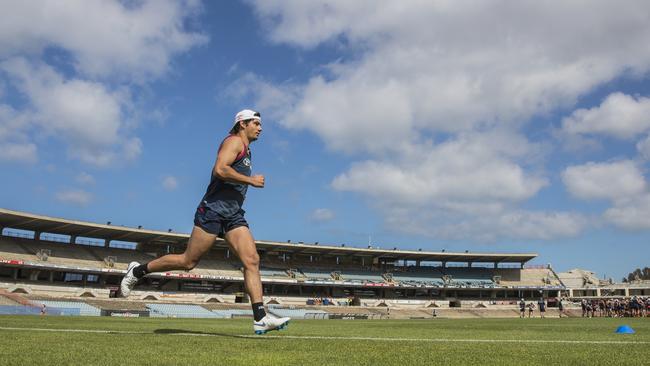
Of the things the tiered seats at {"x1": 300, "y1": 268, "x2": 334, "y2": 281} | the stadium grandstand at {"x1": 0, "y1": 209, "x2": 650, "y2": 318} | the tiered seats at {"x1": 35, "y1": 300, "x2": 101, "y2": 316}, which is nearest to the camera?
the tiered seats at {"x1": 35, "y1": 300, "x2": 101, "y2": 316}

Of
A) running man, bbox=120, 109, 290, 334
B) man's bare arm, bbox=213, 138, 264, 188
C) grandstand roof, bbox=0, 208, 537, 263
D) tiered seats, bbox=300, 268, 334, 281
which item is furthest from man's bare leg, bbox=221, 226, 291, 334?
tiered seats, bbox=300, 268, 334, 281

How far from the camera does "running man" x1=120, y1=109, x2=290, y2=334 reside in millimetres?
5543

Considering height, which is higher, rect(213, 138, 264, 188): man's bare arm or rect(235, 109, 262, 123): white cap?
rect(235, 109, 262, 123): white cap

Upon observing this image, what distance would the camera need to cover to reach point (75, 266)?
48.7 meters

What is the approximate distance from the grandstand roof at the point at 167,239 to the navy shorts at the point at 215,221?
4690 cm

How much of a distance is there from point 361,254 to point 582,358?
67960 millimetres

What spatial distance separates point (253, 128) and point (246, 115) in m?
0.18

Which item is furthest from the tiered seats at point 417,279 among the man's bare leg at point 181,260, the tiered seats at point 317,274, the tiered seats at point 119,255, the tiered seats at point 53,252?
the man's bare leg at point 181,260

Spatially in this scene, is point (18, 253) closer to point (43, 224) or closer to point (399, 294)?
point (43, 224)

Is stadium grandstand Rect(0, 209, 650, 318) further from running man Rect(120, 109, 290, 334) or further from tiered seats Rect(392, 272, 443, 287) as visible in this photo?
running man Rect(120, 109, 290, 334)

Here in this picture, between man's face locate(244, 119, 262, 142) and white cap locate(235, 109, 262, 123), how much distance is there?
55 mm

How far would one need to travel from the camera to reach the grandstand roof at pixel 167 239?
4809 cm

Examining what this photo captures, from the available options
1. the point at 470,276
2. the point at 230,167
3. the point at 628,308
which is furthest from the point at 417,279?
the point at 230,167

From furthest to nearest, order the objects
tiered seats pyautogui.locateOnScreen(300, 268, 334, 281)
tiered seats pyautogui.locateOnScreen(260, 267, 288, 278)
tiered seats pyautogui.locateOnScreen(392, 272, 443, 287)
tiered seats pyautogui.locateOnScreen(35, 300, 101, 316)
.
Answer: tiered seats pyautogui.locateOnScreen(392, 272, 443, 287) → tiered seats pyautogui.locateOnScreen(300, 268, 334, 281) → tiered seats pyautogui.locateOnScreen(260, 267, 288, 278) → tiered seats pyautogui.locateOnScreen(35, 300, 101, 316)
